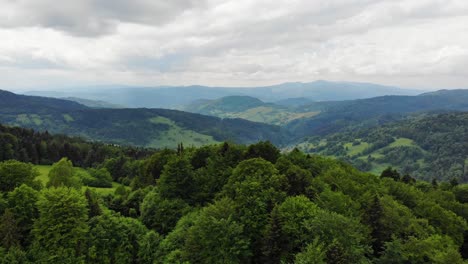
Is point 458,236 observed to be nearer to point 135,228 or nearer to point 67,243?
point 135,228

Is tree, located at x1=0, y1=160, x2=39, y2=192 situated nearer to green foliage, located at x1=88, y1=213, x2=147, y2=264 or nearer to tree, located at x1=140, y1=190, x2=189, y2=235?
green foliage, located at x1=88, y1=213, x2=147, y2=264

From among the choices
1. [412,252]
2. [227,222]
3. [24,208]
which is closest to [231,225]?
[227,222]

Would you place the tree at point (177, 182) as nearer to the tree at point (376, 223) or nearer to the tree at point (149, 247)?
the tree at point (149, 247)

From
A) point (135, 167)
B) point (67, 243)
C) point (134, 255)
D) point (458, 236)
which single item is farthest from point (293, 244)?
point (135, 167)

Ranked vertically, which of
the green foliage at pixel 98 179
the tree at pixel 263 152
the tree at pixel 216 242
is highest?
the tree at pixel 263 152

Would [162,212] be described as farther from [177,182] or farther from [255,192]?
[255,192]

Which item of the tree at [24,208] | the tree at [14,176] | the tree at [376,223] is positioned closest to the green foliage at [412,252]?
the tree at [376,223]

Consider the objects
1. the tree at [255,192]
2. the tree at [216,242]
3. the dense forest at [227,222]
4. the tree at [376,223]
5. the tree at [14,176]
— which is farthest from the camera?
the tree at [14,176]

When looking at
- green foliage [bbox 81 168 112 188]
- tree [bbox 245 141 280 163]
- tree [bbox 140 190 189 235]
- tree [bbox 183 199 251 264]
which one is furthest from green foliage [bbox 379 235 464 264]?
green foliage [bbox 81 168 112 188]
